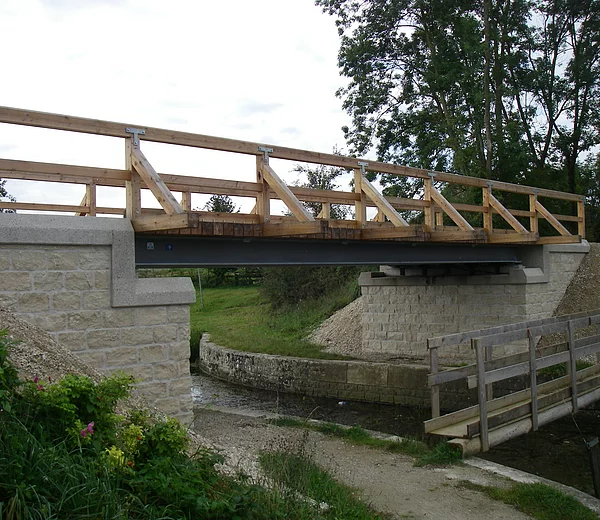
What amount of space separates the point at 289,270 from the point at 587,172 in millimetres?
16243

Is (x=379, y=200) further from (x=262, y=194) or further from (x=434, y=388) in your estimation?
(x=434, y=388)

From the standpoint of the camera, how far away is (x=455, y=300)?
1548 cm

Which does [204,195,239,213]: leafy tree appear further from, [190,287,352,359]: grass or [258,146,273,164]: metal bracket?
[258,146,273,164]: metal bracket

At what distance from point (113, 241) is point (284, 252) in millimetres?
3181

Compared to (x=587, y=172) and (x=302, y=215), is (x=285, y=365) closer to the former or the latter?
(x=302, y=215)

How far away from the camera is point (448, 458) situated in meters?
7.40

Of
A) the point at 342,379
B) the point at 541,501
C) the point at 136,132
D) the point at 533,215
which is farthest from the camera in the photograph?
the point at 533,215

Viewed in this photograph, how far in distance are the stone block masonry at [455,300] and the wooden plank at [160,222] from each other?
9.69 metres

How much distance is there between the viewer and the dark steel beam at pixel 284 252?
8.09m

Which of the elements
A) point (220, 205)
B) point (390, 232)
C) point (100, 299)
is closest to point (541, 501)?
point (390, 232)

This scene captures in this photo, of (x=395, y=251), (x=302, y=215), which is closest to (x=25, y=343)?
(x=302, y=215)

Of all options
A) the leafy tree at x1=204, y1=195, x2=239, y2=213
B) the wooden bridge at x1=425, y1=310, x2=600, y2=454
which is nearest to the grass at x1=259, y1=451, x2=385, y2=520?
the wooden bridge at x1=425, y1=310, x2=600, y2=454

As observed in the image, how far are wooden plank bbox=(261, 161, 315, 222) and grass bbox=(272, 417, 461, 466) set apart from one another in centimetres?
258

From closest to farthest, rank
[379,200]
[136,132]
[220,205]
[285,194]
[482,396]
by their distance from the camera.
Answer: [136,132], [482,396], [285,194], [379,200], [220,205]
